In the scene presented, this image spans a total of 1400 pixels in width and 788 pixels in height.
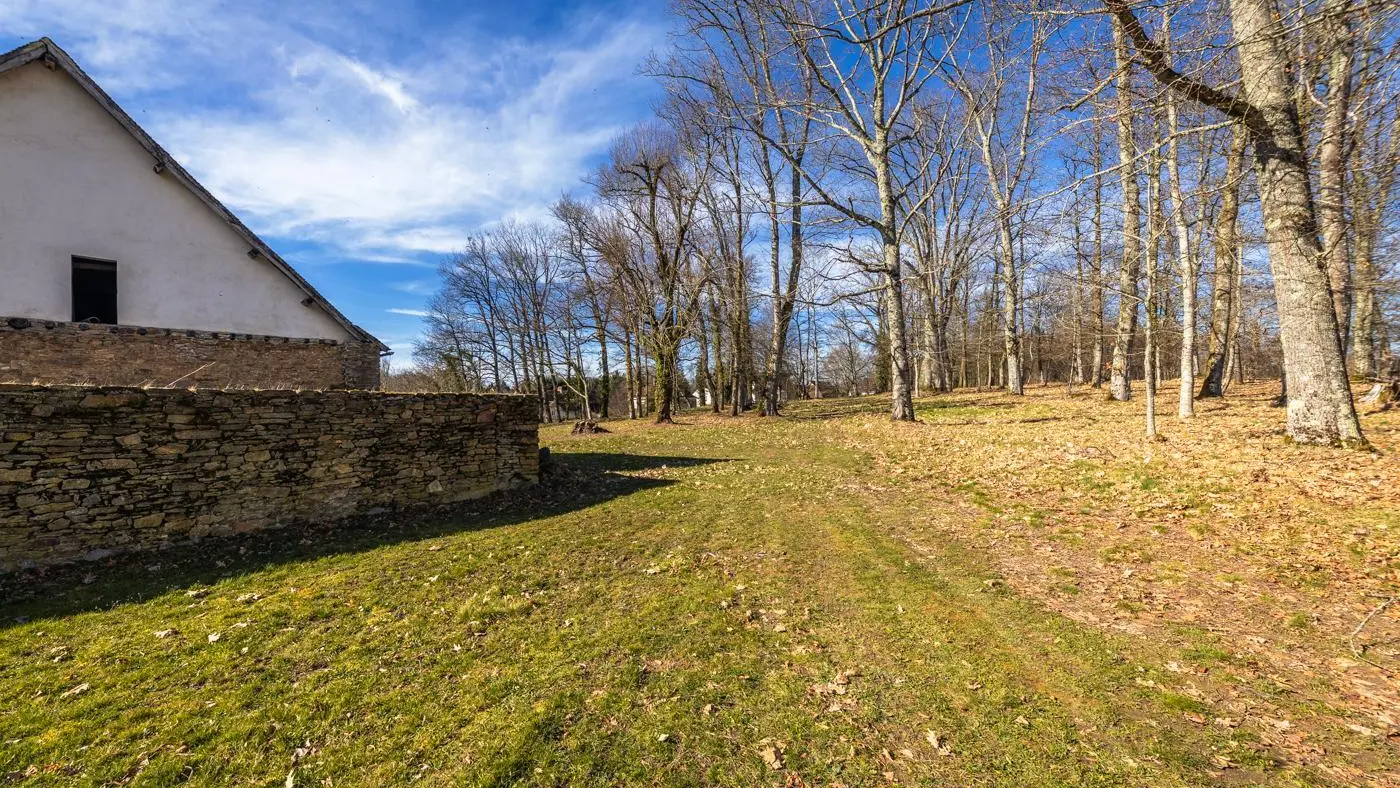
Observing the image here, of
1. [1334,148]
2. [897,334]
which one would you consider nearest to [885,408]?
[897,334]

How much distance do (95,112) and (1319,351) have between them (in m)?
22.5

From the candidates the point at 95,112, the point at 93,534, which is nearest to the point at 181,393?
the point at 93,534

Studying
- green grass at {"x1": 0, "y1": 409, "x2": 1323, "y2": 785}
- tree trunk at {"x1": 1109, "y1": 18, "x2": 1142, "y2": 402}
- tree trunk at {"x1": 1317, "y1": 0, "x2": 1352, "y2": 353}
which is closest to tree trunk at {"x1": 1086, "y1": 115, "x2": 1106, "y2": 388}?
tree trunk at {"x1": 1109, "y1": 18, "x2": 1142, "y2": 402}

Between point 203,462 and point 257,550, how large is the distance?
141 cm

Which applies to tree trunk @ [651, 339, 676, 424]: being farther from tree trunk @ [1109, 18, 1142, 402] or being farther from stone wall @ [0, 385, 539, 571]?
tree trunk @ [1109, 18, 1142, 402]

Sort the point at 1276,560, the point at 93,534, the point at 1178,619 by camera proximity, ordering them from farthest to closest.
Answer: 1. the point at 93,534
2. the point at 1276,560
3. the point at 1178,619

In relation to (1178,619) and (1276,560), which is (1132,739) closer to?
(1178,619)

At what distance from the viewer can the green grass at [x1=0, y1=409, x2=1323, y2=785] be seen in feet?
9.23

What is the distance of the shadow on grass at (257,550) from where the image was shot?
5.12 metres

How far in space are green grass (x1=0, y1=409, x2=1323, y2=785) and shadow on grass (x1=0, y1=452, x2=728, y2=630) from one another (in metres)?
0.06

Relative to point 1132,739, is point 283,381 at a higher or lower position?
higher

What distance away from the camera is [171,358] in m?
11.1

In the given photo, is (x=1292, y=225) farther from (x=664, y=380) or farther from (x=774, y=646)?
(x=664, y=380)

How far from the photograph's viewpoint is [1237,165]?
8656mm
